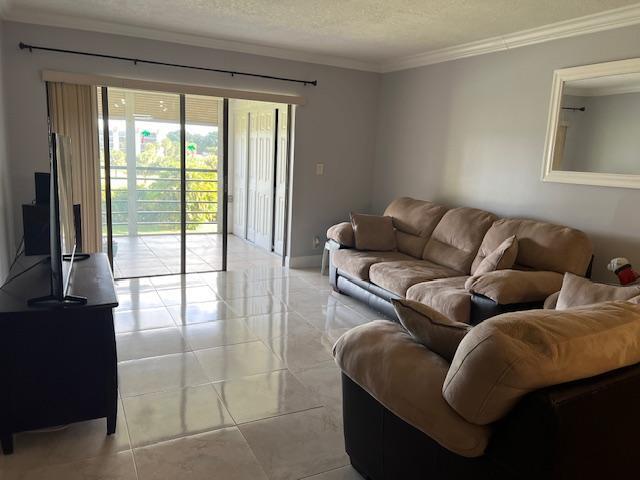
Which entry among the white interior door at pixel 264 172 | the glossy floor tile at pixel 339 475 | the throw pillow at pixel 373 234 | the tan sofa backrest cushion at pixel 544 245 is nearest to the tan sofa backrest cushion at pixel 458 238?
the tan sofa backrest cushion at pixel 544 245

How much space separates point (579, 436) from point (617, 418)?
0.74ft

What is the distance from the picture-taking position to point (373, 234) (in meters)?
4.81

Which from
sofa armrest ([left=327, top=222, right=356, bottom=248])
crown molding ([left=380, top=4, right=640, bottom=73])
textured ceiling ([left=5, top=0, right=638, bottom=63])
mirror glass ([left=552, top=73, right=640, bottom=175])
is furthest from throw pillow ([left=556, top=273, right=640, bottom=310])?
sofa armrest ([left=327, top=222, right=356, bottom=248])

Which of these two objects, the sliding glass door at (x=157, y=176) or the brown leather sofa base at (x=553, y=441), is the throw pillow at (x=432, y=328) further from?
the sliding glass door at (x=157, y=176)

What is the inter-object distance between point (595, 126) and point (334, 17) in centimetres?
217

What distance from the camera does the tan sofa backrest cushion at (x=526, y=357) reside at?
136cm

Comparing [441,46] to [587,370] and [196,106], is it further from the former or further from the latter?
[587,370]

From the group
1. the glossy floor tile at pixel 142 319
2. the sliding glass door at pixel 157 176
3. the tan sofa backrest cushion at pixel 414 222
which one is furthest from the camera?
the sliding glass door at pixel 157 176

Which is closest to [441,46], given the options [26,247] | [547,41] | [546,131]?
[547,41]

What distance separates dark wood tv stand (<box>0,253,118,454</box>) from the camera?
2119 mm

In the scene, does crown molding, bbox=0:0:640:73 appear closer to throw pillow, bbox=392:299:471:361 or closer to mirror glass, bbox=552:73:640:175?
mirror glass, bbox=552:73:640:175

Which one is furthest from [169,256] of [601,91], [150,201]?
[601,91]

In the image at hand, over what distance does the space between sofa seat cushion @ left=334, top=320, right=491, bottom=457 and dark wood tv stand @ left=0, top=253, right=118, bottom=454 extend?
3.69 feet

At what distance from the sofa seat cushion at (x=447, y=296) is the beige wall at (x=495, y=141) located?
1029 mm
